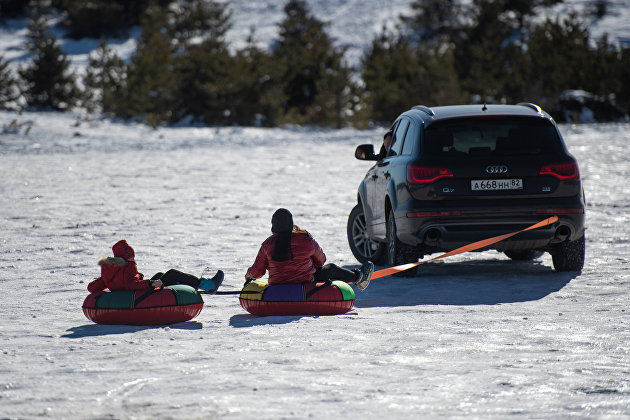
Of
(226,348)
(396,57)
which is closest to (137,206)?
(226,348)

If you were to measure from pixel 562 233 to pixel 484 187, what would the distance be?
35.6 inches

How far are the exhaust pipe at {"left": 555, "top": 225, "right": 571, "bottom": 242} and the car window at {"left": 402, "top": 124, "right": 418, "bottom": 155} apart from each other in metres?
1.64

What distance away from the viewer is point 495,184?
9.18 meters

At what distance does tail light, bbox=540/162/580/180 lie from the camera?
9.25m

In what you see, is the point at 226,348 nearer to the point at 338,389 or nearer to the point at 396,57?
the point at 338,389

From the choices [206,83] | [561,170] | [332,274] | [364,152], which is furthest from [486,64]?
Result: [332,274]

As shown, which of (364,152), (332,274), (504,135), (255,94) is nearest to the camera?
(332,274)

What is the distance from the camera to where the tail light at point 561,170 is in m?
9.25

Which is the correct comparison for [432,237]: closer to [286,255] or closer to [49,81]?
[286,255]

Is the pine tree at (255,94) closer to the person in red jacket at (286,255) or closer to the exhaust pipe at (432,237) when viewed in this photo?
the exhaust pipe at (432,237)

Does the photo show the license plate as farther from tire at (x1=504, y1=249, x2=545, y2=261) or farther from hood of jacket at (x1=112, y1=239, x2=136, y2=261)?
hood of jacket at (x1=112, y1=239, x2=136, y2=261)

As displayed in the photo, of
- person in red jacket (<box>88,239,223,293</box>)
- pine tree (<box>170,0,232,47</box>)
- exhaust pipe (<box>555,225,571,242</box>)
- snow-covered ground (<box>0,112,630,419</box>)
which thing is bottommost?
snow-covered ground (<box>0,112,630,419</box>)

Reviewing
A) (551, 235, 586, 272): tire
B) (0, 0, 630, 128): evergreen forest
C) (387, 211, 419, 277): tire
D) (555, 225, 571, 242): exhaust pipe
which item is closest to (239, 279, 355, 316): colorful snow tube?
(387, 211, 419, 277): tire

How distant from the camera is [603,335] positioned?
6.73 metres
